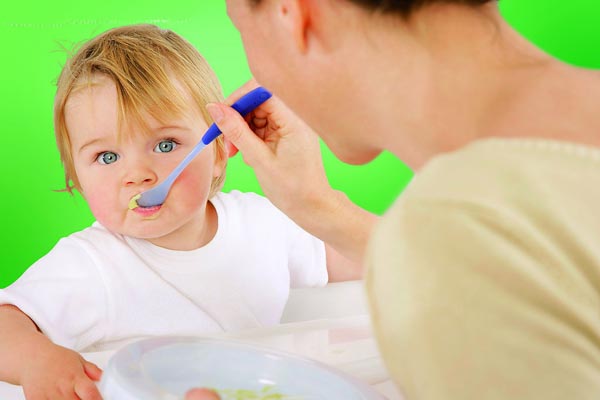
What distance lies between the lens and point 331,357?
94 cm

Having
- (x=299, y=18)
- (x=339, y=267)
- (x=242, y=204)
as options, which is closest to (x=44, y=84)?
(x=242, y=204)

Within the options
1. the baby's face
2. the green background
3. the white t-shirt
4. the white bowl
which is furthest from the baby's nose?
the green background

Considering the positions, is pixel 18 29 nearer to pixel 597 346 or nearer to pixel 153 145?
pixel 153 145

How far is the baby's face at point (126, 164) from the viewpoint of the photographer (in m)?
1.10

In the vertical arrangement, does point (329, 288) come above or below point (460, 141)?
below

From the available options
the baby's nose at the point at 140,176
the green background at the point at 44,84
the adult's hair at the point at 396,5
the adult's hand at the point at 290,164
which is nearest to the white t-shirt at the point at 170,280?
the baby's nose at the point at 140,176

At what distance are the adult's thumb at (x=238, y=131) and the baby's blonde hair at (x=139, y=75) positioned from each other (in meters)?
0.21

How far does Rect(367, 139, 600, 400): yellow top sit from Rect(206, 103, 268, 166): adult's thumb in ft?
1.58

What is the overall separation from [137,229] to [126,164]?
9cm

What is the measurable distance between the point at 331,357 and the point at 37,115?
3.43 ft

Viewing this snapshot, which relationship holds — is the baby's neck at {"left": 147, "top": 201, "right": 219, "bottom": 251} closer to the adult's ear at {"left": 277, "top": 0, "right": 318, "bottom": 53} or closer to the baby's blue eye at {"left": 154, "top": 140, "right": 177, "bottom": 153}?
the baby's blue eye at {"left": 154, "top": 140, "right": 177, "bottom": 153}

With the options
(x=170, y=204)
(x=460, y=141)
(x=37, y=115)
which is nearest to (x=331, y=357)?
(x=170, y=204)

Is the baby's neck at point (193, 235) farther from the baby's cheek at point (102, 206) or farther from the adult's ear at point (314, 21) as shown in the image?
the adult's ear at point (314, 21)

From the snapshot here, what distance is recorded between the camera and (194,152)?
1.04 m
